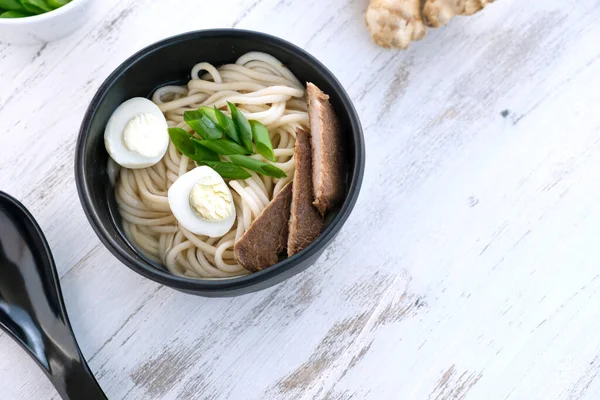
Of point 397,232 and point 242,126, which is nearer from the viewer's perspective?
point 242,126

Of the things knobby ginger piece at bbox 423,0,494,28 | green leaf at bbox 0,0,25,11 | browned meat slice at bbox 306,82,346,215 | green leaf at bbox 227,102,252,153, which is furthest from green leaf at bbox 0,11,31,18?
knobby ginger piece at bbox 423,0,494,28

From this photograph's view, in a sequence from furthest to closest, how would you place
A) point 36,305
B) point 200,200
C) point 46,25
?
point 46,25 < point 36,305 < point 200,200

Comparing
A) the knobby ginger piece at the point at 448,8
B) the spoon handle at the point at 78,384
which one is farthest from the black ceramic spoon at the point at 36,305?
the knobby ginger piece at the point at 448,8

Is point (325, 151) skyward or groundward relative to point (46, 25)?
groundward

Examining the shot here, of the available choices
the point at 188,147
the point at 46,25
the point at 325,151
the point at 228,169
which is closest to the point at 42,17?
the point at 46,25

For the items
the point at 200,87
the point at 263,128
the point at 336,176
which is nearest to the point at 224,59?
the point at 200,87

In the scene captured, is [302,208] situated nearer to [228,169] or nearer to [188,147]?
[228,169]

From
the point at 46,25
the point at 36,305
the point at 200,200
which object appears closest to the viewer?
the point at 200,200
